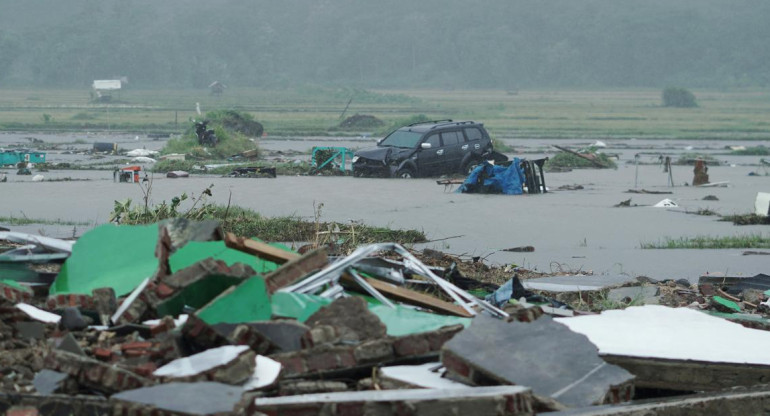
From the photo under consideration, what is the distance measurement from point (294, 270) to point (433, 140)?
25.9 m

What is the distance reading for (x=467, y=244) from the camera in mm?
17953

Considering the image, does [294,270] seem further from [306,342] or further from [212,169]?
[212,169]

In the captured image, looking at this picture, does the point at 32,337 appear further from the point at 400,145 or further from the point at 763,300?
the point at 400,145

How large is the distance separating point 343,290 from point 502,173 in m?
20.8

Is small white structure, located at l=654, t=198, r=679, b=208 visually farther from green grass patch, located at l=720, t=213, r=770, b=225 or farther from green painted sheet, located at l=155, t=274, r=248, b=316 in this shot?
green painted sheet, located at l=155, t=274, r=248, b=316

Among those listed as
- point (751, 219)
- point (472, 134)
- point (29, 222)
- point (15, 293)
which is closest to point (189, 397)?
point (15, 293)

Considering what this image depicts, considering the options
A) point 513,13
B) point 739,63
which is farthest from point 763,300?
point 513,13

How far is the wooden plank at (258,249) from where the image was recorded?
8.11 metres

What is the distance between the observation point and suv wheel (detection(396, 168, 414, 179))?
107 feet

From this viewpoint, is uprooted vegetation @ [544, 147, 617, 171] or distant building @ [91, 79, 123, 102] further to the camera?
distant building @ [91, 79, 123, 102]

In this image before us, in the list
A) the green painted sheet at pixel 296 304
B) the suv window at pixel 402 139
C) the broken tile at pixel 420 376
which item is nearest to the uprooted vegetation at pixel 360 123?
the suv window at pixel 402 139

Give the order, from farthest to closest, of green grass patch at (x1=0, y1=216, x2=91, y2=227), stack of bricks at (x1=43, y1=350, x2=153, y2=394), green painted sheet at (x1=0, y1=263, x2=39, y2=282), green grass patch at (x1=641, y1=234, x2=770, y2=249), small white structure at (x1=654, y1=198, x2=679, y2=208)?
small white structure at (x1=654, y1=198, x2=679, y2=208)
green grass patch at (x1=0, y1=216, x2=91, y2=227)
green grass patch at (x1=641, y1=234, x2=770, y2=249)
green painted sheet at (x1=0, y1=263, x2=39, y2=282)
stack of bricks at (x1=43, y1=350, x2=153, y2=394)

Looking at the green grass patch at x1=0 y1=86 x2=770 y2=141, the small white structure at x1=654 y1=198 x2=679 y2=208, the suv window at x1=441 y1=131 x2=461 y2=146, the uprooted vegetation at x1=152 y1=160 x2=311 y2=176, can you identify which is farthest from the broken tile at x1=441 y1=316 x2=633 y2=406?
the green grass patch at x1=0 y1=86 x2=770 y2=141

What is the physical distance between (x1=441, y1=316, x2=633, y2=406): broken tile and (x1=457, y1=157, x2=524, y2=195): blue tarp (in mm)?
21046
